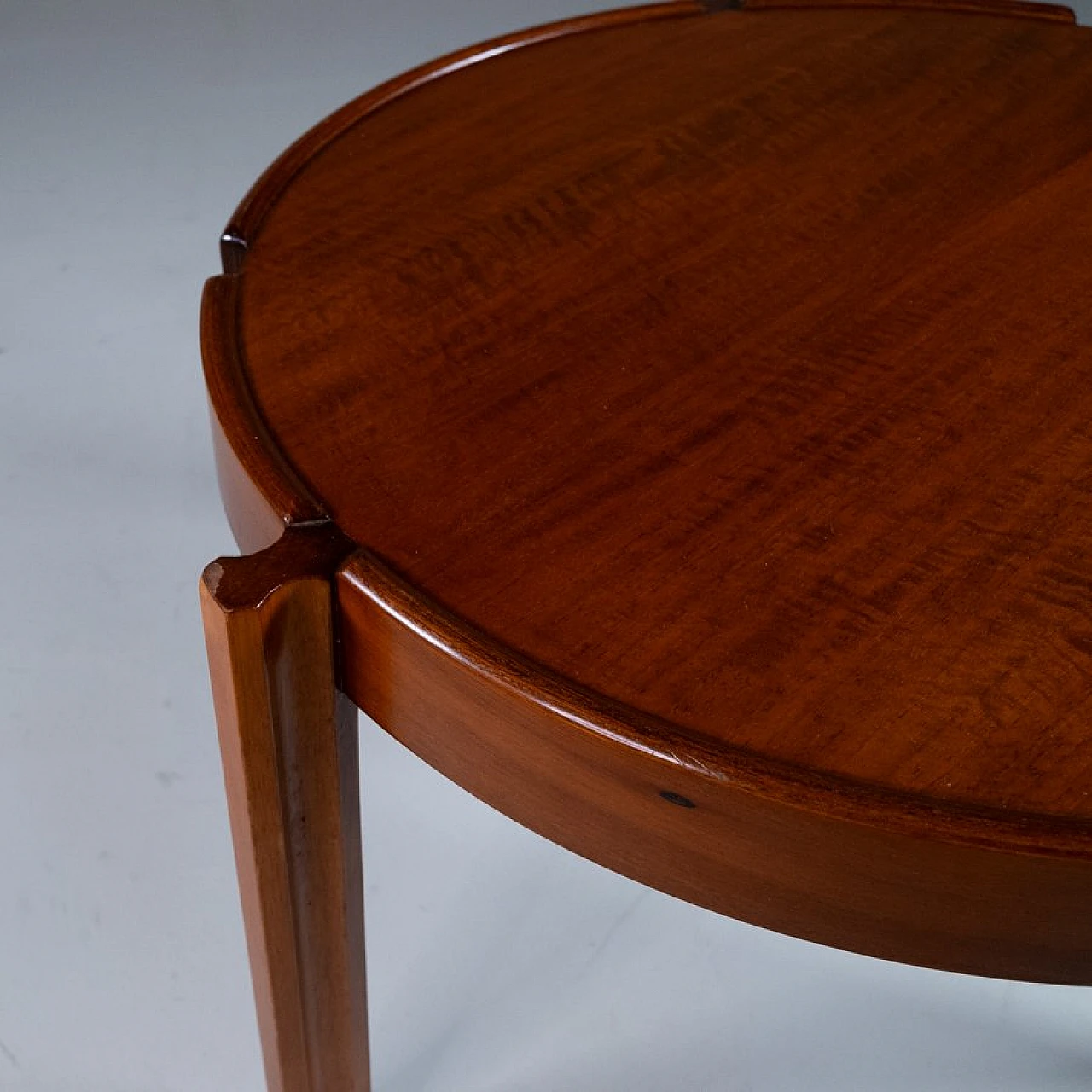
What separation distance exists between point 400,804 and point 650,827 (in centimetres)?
64

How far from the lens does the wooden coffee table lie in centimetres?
61

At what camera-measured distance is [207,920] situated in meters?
1.14

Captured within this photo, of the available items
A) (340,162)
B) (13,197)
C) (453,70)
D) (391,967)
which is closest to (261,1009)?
(391,967)

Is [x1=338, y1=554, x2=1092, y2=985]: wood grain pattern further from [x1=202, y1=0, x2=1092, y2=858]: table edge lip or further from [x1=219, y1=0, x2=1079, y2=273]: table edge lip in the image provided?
[x1=219, y1=0, x2=1079, y2=273]: table edge lip

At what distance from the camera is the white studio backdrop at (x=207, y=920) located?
1.07m

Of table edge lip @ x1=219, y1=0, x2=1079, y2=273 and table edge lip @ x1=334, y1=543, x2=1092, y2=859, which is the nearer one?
table edge lip @ x1=334, y1=543, x2=1092, y2=859

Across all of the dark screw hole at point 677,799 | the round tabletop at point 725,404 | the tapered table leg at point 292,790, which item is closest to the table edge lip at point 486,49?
the round tabletop at point 725,404

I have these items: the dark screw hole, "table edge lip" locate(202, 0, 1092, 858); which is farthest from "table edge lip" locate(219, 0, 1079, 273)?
the dark screw hole

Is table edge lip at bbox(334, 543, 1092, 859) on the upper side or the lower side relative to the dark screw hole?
upper

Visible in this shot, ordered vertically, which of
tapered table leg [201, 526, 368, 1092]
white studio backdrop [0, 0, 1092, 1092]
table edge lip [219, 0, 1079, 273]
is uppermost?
table edge lip [219, 0, 1079, 273]

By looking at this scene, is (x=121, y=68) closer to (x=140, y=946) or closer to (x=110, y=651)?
(x=110, y=651)

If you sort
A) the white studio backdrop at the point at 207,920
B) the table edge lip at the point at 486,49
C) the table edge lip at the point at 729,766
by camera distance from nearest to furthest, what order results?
the table edge lip at the point at 729,766 < the table edge lip at the point at 486,49 < the white studio backdrop at the point at 207,920

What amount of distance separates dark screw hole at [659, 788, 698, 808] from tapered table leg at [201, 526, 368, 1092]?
177 mm

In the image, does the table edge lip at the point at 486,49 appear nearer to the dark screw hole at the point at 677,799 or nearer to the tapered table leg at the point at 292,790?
the tapered table leg at the point at 292,790
